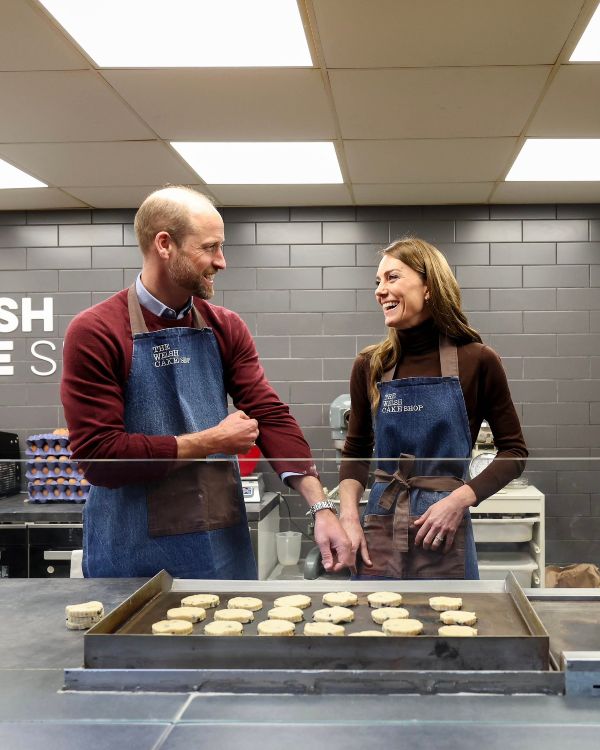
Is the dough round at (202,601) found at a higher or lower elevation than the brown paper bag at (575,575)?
lower

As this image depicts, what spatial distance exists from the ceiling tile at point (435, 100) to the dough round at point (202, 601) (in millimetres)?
2221

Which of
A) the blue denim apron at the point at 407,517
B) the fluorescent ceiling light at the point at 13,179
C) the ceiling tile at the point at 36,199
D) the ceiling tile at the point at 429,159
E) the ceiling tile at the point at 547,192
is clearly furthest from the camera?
the ceiling tile at the point at 36,199

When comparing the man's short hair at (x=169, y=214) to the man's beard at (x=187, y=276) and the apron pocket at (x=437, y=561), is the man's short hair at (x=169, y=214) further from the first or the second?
the apron pocket at (x=437, y=561)

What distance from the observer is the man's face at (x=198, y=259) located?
1996 millimetres

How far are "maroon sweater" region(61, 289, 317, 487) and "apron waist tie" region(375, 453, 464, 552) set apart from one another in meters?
0.16

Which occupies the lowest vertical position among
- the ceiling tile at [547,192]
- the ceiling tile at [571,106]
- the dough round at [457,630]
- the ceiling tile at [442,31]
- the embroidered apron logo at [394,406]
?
the dough round at [457,630]

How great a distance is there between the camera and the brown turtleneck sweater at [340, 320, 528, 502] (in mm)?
2115

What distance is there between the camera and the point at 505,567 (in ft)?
4.98

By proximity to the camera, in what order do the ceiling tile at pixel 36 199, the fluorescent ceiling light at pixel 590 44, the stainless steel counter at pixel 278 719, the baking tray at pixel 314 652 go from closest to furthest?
the stainless steel counter at pixel 278 719, the baking tray at pixel 314 652, the fluorescent ceiling light at pixel 590 44, the ceiling tile at pixel 36 199

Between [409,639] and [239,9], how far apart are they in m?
2.12

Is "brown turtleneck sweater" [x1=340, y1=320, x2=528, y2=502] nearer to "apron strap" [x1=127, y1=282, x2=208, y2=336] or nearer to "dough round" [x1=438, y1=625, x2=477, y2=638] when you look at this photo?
"apron strap" [x1=127, y1=282, x2=208, y2=336]

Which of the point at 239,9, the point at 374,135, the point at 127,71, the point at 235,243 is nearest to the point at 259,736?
the point at 239,9

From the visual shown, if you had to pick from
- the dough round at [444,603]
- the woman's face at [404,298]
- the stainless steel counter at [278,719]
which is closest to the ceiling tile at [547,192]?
the woman's face at [404,298]

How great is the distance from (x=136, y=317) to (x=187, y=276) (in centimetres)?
17
